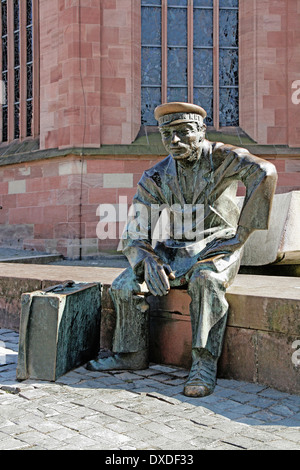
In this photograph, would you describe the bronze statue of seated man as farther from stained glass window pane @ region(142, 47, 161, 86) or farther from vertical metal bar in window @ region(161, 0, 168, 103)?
stained glass window pane @ region(142, 47, 161, 86)

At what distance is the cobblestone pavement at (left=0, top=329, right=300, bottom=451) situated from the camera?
253cm

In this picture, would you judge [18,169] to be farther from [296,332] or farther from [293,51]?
[296,332]

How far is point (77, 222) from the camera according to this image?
10.6m

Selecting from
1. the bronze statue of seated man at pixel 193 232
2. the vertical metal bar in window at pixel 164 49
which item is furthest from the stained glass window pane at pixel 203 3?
the bronze statue of seated man at pixel 193 232

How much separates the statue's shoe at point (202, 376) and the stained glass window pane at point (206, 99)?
8672 millimetres

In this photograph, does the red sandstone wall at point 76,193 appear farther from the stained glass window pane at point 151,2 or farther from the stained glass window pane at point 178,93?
the stained glass window pane at point 151,2

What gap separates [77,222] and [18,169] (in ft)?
7.36

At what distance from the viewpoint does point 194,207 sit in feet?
12.7

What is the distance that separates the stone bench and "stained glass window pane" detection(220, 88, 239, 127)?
24.8ft

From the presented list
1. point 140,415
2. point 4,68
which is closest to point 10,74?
point 4,68

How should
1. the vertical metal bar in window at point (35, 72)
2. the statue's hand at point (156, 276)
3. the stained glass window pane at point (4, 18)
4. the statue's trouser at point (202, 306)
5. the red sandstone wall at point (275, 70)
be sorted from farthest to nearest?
1. the stained glass window pane at point (4, 18)
2. the vertical metal bar in window at point (35, 72)
3. the red sandstone wall at point (275, 70)
4. the statue's hand at point (156, 276)
5. the statue's trouser at point (202, 306)

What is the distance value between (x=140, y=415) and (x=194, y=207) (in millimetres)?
1524

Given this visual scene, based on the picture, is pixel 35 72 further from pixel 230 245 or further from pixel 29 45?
pixel 230 245

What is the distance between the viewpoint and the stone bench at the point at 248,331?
11.0ft
